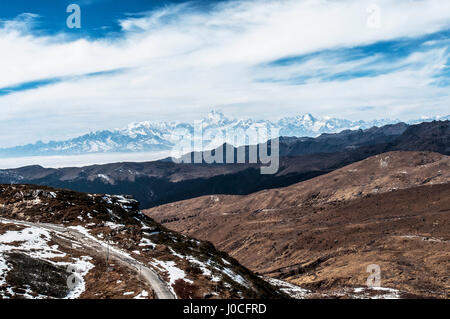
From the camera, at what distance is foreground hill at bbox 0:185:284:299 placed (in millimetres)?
37350

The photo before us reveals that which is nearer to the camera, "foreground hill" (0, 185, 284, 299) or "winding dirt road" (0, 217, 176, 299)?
"winding dirt road" (0, 217, 176, 299)

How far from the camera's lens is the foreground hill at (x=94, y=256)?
3735 cm

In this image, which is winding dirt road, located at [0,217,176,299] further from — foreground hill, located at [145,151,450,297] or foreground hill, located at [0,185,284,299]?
foreground hill, located at [145,151,450,297]

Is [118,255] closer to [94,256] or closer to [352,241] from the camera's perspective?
[94,256]

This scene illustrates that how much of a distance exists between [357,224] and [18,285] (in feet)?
378

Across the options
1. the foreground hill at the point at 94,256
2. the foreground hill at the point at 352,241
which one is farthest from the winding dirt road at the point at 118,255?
the foreground hill at the point at 352,241

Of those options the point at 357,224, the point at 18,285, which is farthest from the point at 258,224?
the point at 18,285

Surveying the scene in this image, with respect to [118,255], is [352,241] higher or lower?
lower

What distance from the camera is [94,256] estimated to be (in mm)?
48031

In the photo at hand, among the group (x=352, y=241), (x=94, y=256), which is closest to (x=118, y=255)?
(x=94, y=256)

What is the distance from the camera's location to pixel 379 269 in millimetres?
86312

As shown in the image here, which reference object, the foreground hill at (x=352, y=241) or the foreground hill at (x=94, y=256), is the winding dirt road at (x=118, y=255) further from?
the foreground hill at (x=352, y=241)

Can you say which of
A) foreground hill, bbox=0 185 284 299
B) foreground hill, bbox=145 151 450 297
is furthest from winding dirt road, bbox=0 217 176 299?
foreground hill, bbox=145 151 450 297

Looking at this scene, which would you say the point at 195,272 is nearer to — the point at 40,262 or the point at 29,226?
the point at 40,262
